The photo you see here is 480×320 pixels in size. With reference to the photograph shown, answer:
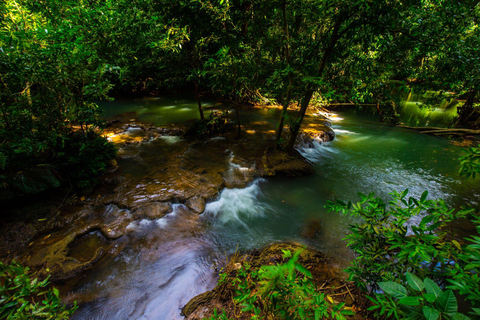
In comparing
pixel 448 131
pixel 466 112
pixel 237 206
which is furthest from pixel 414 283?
pixel 466 112

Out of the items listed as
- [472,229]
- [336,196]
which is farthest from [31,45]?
[472,229]

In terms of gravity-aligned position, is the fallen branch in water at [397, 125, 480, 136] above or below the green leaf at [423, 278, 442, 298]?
below

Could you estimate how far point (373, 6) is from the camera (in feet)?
12.1

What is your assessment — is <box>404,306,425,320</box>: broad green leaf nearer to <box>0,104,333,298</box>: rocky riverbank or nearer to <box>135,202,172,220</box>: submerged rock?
<box>0,104,333,298</box>: rocky riverbank

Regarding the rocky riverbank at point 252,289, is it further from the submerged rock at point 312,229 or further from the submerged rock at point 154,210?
the submerged rock at point 154,210

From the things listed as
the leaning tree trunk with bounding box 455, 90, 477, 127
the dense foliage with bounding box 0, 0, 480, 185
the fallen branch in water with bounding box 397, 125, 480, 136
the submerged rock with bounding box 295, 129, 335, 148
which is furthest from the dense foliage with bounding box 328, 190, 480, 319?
the leaning tree trunk with bounding box 455, 90, 477, 127

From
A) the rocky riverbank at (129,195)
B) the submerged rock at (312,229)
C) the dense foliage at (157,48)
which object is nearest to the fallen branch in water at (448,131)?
the rocky riverbank at (129,195)

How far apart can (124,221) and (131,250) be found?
84 cm

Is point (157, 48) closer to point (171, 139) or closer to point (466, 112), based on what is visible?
point (171, 139)

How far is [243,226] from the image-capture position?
5.17 metres

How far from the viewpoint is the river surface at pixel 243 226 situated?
3.45m

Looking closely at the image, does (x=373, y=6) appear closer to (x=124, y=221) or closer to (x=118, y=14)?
(x=118, y=14)

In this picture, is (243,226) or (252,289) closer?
(252,289)

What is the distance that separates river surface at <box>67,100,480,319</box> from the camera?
11.3ft
